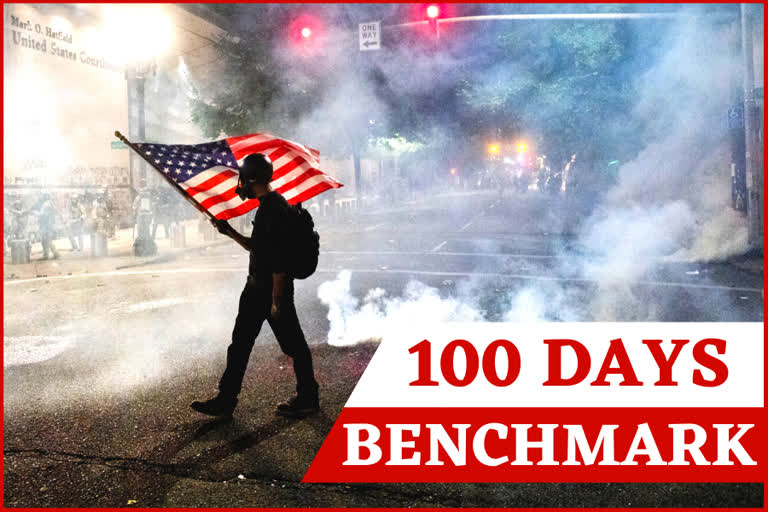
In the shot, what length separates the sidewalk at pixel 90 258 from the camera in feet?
37.2

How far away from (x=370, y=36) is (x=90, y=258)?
22.3ft

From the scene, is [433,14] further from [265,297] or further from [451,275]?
[265,297]

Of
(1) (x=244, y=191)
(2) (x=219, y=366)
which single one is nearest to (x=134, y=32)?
(2) (x=219, y=366)

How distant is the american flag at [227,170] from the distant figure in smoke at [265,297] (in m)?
0.37

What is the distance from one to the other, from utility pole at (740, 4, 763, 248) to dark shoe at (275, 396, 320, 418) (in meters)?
9.30

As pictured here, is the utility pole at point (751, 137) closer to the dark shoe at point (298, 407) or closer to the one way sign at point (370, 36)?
the one way sign at point (370, 36)

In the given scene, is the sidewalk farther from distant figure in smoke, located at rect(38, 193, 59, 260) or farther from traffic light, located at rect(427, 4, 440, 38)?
traffic light, located at rect(427, 4, 440, 38)

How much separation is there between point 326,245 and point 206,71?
559 inches

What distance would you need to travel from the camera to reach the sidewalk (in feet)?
37.2

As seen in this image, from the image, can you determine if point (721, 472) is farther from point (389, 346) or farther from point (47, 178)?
point (47, 178)

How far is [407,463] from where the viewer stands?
328 cm

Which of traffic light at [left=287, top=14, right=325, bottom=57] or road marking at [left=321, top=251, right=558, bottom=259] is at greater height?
traffic light at [left=287, top=14, right=325, bottom=57]

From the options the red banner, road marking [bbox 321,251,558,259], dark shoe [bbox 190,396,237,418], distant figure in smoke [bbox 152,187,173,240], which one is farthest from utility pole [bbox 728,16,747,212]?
distant figure in smoke [bbox 152,187,173,240]

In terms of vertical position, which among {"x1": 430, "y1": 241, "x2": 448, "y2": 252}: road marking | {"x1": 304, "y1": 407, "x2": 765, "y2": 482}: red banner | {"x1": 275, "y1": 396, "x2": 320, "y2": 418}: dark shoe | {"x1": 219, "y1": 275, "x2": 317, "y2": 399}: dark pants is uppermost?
{"x1": 430, "y1": 241, "x2": 448, "y2": 252}: road marking
